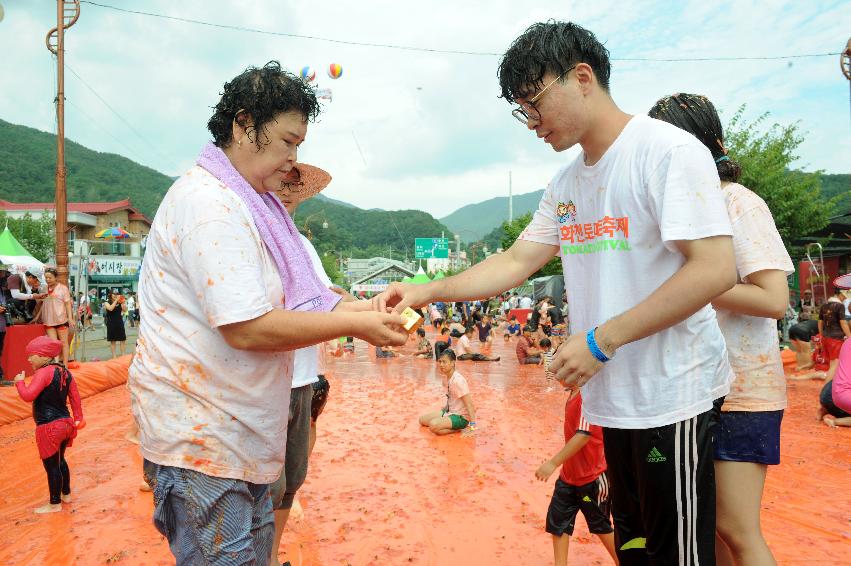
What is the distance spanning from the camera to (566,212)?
2.08 metres

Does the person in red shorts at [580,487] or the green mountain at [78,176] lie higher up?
the green mountain at [78,176]

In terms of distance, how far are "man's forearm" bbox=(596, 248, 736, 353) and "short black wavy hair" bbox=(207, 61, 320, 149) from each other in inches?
47.5

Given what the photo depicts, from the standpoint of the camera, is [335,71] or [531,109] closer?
[531,109]

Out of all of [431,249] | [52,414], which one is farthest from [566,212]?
[431,249]

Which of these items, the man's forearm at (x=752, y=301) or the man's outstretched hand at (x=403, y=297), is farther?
the man's outstretched hand at (x=403, y=297)

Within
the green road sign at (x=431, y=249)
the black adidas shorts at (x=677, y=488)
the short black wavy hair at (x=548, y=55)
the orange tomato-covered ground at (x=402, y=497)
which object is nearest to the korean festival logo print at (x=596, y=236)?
the short black wavy hair at (x=548, y=55)

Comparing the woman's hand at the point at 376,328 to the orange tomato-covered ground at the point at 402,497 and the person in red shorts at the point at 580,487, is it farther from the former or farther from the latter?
the orange tomato-covered ground at the point at 402,497

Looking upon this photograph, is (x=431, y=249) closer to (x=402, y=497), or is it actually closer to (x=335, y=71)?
(x=335, y=71)

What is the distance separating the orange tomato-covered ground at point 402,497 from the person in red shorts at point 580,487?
57 centimetres

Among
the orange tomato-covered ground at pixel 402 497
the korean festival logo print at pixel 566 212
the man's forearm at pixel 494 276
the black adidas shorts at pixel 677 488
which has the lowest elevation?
the orange tomato-covered ground at pixel 402 497

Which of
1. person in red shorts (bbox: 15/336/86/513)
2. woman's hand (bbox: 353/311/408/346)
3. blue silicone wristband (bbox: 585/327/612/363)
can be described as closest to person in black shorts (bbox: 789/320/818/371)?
blue silicone wristband (bbox: 585/327/612/363)

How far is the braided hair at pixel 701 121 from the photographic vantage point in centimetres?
228

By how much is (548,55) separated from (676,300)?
0.84m

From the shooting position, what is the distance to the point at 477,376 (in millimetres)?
13031
